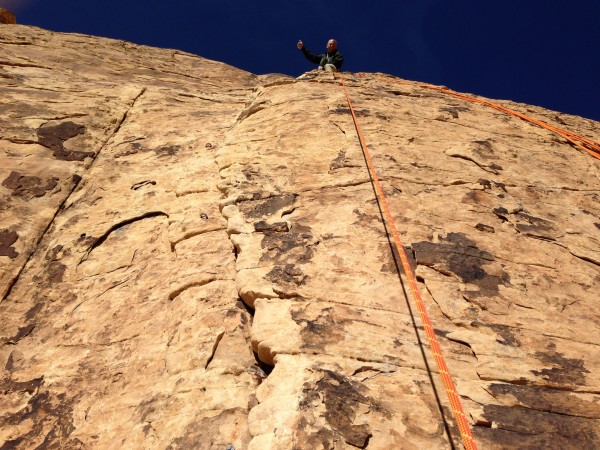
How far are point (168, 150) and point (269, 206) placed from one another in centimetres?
209

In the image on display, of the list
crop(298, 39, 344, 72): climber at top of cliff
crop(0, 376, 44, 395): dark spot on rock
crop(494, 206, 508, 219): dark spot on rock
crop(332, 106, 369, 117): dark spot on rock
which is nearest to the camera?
crop(0, 376, 44, 395): dark spot on rock

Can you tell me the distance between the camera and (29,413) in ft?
10.2

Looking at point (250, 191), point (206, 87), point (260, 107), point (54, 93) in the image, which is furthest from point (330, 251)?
point (206, 87)

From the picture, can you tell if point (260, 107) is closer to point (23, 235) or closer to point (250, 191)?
point (250, 191)

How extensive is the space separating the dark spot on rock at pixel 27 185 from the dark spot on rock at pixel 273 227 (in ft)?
7.94

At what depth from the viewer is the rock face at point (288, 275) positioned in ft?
8.88

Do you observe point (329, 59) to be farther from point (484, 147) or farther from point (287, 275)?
point (287, 275)

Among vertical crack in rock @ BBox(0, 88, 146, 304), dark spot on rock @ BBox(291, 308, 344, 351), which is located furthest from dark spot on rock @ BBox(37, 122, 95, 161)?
dark spot on rock @ BBox(291, 308, 344, 351)

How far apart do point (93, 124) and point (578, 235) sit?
5565 mm

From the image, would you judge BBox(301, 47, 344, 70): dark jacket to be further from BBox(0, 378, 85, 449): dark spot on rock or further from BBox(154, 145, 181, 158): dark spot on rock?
BBox(0, 378, 85, 449): dark spot on rock

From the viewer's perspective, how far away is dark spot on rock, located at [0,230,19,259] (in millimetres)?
4152

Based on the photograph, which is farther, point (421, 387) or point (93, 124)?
point (93, 124)

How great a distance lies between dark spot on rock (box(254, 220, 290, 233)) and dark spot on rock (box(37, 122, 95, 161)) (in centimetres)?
271

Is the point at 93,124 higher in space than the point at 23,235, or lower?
higher
